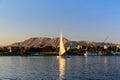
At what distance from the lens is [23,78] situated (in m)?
59.8

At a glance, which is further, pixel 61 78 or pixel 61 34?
pixel 61 34

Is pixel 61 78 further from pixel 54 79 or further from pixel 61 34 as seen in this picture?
pixel 61 34

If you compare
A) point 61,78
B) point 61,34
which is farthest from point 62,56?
point 61,78

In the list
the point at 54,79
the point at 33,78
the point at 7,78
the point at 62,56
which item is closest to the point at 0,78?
the point at 7,78

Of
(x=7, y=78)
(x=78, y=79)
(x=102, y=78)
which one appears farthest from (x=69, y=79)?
(x=7, y=78)

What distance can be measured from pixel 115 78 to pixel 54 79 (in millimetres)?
10314

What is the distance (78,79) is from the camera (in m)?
58.2

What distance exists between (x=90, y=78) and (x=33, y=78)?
976cm

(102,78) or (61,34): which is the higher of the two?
(61,34)

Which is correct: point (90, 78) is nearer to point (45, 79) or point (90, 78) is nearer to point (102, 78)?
point (102, 78)

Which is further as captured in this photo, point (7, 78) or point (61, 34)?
point (61, 34)

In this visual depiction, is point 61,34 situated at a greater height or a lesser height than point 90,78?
greater

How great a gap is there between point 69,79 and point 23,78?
316 inches

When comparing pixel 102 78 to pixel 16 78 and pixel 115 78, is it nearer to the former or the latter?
pixel 115 78
